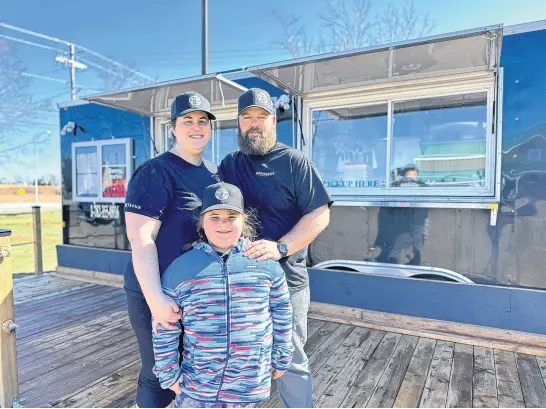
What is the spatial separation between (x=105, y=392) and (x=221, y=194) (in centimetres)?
206

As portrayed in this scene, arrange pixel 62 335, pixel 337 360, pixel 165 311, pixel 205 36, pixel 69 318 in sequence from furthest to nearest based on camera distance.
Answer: pixel 205 36, pixel 69 318, pixel 62 335, pixel 337 360, pixel 165 311

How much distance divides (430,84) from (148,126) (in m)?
3.56

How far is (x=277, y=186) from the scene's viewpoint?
1.77 meters

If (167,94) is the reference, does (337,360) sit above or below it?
below

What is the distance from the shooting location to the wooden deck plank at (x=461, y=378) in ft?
8.02

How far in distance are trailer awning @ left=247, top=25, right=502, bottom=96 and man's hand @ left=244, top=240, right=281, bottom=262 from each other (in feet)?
6.71

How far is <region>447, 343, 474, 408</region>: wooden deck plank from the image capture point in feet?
8.02

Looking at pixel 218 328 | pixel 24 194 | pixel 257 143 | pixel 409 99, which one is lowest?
pixel 24 194

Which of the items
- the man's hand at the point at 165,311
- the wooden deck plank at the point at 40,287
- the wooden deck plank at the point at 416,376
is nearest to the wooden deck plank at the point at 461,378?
the wooden deck plank at the point at 416,376

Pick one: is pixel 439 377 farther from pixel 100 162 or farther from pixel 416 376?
pixel 100 162

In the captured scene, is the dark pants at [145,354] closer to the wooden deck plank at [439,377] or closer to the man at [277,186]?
the man at [277,186]

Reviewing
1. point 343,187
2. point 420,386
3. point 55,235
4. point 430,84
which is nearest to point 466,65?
point 430,84

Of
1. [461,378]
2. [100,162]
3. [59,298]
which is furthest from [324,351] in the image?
[100,162]

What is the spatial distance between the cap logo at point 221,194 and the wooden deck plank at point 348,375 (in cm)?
176
